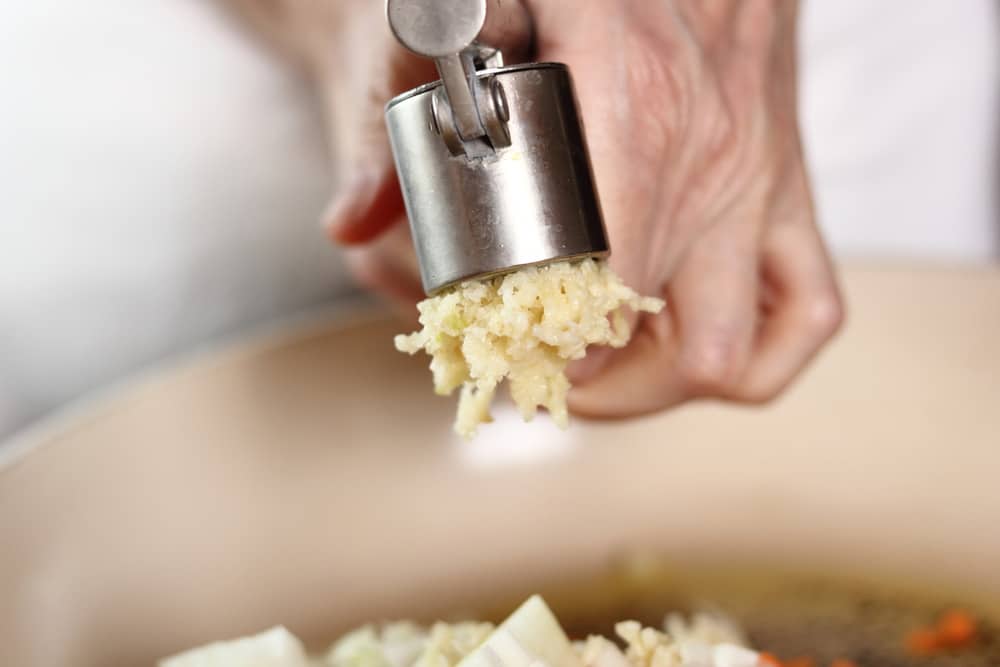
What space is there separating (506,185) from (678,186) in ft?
0.89

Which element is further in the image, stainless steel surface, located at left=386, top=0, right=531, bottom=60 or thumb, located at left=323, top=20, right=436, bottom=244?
thumb, located at left=323, top=20, right=436, bottom=244

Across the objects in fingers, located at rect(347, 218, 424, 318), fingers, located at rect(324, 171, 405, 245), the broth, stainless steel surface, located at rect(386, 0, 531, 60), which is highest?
stainless steel surface, located at rect(386, 0, 531, 60)

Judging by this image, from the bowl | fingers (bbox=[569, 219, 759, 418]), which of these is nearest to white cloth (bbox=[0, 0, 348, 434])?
the bowl

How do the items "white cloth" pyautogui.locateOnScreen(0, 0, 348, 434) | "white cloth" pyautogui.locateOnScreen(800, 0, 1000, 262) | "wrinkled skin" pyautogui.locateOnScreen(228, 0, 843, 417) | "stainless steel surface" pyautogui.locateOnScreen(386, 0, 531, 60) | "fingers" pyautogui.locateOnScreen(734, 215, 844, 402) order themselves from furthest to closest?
"white cloth" pyautogui.locateOnScreen(800, 0, 1000, 262)
"white cloth" pyautogui.locateOnScreen(0, 0, 348, 434)
"fingers" pyautogui.locateOnScreen(734, 215, 844, 402)
"wrinkled skin" pyautogui.locateOnScreen(228, 0, 843, 417)
"stainless steel surface" pyautogui.locateOnScreen(386, 0, 531, 60)

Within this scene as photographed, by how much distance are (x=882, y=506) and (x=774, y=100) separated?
34 cm

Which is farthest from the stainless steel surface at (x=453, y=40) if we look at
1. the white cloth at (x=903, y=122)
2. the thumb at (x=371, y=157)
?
the white cloth at (x=903, y=122)

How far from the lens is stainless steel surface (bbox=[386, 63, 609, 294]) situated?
1.30 feet

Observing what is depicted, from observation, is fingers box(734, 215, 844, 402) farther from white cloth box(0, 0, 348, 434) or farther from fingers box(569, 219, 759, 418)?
white cloth box(0, 0, 348, 434)

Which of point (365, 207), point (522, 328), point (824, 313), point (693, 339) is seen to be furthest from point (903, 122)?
point (522, 328)

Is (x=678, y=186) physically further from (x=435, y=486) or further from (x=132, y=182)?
(x=132, y=182)

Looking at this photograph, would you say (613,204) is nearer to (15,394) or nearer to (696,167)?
(696,167)

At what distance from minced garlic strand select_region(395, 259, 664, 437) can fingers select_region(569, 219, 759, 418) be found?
0.24 m

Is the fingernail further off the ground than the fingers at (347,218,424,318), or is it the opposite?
the fingernail

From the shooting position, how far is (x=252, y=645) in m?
0.54
